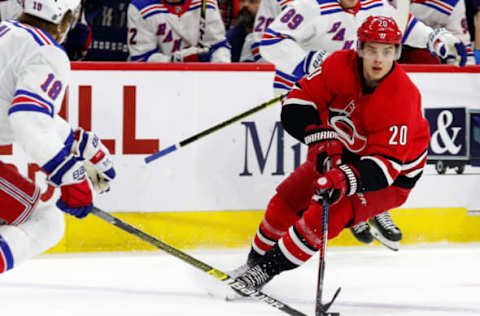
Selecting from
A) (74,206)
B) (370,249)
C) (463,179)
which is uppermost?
(74,206)

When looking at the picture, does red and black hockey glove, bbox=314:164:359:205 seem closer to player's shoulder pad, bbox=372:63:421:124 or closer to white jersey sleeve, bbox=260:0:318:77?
player's shoulder pad, bbox=372:63:421:124

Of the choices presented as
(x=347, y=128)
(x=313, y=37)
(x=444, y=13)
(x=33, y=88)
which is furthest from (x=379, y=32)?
(x=444, y=13)

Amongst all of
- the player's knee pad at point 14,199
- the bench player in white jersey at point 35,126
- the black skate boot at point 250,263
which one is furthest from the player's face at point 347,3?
the player's knee pad at point 14,199

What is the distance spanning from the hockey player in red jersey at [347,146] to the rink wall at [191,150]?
2.31 feet

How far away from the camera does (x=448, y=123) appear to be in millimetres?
4539

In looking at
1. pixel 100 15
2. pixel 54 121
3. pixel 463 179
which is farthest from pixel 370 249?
pixel 54 121

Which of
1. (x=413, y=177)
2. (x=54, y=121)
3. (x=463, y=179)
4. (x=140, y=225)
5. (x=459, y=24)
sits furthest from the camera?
(x=459, y=24)

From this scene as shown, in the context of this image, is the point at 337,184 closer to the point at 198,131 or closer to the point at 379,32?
the point at 379,32

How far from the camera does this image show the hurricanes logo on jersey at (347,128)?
349 centimetres

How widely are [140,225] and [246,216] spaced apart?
49cm

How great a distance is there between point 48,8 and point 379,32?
3.90 ft

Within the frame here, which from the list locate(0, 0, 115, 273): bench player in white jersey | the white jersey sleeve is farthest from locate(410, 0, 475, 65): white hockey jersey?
locate(0, 0, 115, 273): bench player in white jersey

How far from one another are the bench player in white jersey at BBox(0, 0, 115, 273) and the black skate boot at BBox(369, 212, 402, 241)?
174 centimetres

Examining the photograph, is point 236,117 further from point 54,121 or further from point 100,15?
point 54,121
